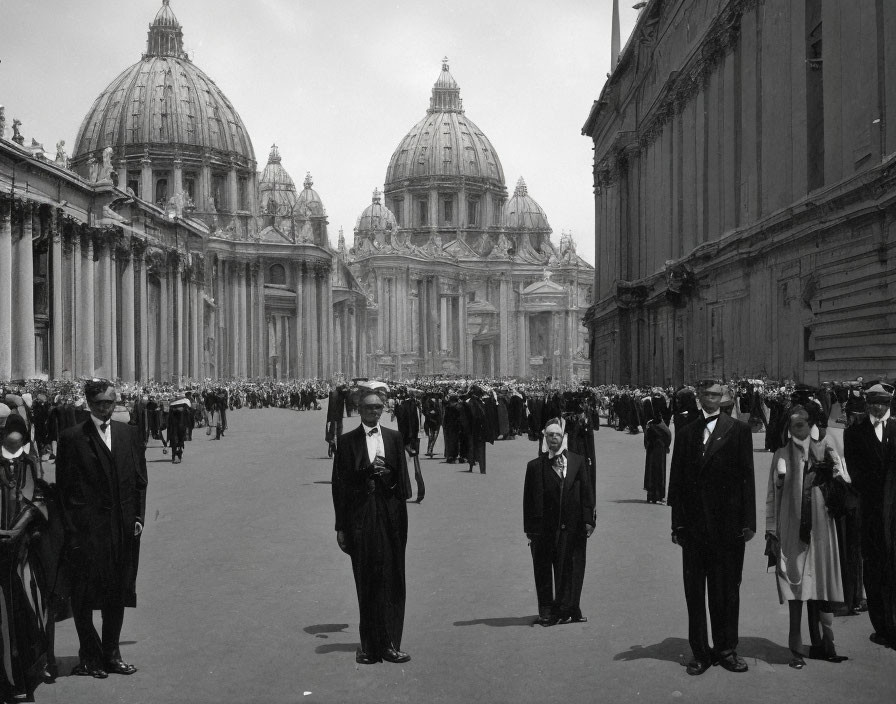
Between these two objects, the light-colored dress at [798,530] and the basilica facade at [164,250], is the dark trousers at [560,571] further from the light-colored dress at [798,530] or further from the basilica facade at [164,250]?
the basilica facade at [164,250]

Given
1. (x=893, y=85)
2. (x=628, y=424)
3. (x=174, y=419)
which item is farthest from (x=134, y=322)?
(x=893, y=85)

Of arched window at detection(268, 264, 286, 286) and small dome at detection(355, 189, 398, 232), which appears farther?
small dome at detection(355, 189, 398, 232)

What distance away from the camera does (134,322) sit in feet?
172

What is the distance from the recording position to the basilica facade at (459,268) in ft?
372

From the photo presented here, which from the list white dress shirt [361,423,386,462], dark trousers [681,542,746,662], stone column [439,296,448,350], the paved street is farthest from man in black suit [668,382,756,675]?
stone column [439,296,448,350]

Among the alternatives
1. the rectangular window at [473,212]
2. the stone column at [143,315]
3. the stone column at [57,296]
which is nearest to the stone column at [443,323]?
the rectangular window at [473,212]

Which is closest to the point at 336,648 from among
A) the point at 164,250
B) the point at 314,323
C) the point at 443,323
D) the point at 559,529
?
the point at 559,529

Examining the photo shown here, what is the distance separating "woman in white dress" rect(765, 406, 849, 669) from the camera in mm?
7430

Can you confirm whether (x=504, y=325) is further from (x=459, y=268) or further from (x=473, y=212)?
(x=473, y=212)

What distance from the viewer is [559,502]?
8625mm

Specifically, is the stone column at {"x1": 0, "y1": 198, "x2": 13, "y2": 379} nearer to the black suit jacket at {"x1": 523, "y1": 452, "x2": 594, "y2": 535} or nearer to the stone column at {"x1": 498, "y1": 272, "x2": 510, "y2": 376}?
Result: the black suit jacket at {"x1": 523, "y1": 452, "x2": 594, "y2": 535}

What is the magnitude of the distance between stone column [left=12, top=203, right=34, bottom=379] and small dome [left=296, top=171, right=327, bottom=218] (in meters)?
59.2

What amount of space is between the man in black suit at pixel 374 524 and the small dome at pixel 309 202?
9106cm

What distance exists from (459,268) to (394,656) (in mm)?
112033
